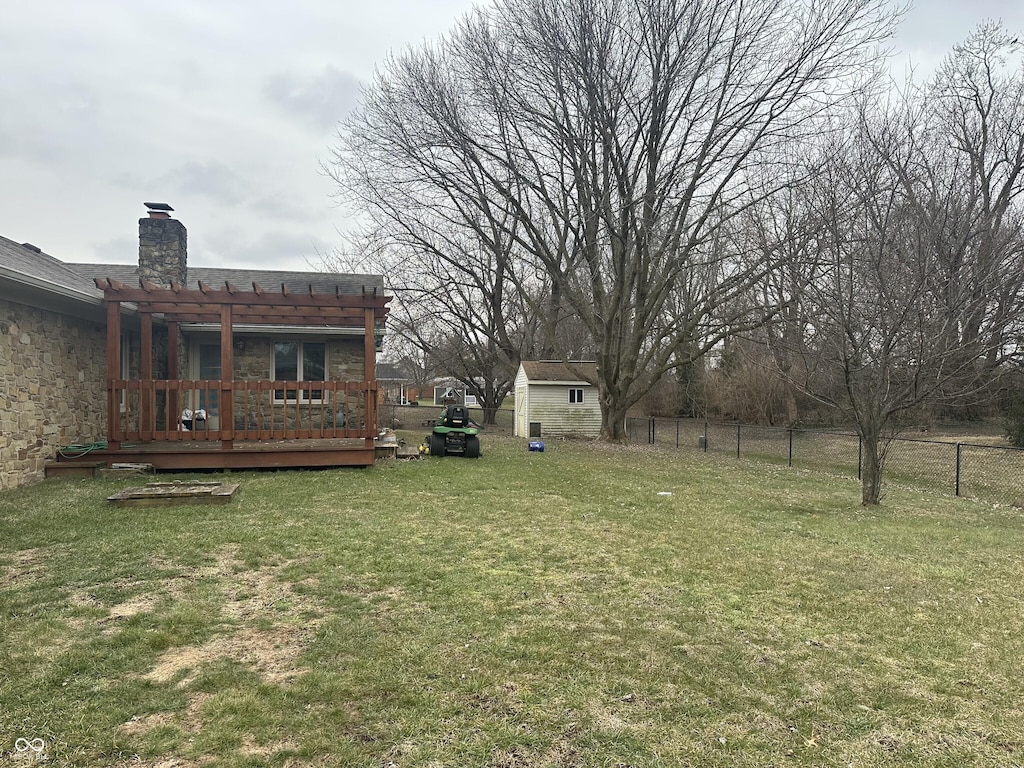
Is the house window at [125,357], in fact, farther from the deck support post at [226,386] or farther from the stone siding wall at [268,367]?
the deck support post at [226,386]

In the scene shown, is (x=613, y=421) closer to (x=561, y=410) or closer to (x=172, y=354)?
(x=561, y=410)

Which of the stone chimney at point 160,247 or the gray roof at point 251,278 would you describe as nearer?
the stone chimney at point 160,247

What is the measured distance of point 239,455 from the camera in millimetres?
9477

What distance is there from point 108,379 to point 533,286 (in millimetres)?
20786

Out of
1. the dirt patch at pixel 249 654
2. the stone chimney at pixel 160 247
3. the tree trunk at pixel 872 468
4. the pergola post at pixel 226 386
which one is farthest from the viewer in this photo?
the stone chimney at pixel 160 247

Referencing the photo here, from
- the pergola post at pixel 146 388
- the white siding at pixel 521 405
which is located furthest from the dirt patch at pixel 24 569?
the white siding at pixel 521 405

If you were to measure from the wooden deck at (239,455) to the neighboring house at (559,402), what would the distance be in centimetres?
1112

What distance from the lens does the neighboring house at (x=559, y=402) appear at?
2102 centimetres

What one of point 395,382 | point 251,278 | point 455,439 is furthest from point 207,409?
point 395,382

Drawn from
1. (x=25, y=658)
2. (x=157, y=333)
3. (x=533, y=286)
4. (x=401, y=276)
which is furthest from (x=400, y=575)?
(x=533, y=286)

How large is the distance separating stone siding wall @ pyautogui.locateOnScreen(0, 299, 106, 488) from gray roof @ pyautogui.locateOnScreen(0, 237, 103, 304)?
1.71 feet

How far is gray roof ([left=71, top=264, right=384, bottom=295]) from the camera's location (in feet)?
44.5

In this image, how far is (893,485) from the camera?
10836 millimetres

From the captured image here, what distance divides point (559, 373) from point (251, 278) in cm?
1119
